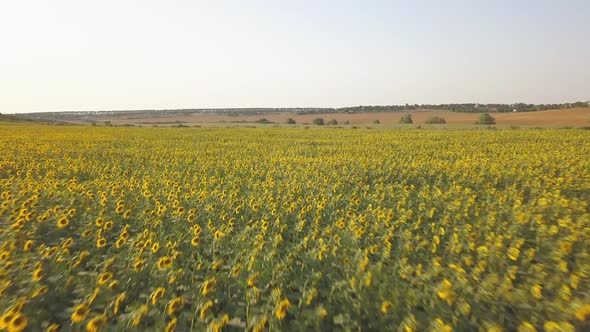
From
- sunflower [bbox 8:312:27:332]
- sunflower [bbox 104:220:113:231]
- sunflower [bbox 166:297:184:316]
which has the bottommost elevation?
sunflower [bbox 104:220:113:231]

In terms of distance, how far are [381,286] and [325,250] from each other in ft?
2.61

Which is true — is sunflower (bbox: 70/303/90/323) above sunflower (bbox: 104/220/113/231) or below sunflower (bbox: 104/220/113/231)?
above

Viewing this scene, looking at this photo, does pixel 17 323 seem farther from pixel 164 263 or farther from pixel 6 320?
pixel 164 263

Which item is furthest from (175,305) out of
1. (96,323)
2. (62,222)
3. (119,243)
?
(62,222)

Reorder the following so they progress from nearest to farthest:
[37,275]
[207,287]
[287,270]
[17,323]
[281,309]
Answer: [17,323] → [281,309] → [207,287] → [37,275] → [287,270]

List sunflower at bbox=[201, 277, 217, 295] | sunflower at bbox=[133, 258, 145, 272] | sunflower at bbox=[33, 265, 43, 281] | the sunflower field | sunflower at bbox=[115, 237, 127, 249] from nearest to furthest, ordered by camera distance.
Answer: the sunflower field
sunflower at bbox=[201, 277, 217, 295]
sunflower at bbox=[33, 265, 43, 281]
sunflower at bbox=[133, 258, 145, 272]
sunflower at bbox=[115, 237, 127, 249]

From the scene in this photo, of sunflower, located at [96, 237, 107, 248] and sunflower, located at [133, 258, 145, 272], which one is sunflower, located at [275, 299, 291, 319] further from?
sunflower, located at [96, 237, 107, 248]

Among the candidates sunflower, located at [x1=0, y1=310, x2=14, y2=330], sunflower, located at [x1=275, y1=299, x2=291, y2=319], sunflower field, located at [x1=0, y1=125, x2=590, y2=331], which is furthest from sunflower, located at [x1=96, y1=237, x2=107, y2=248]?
sunflower, located at [x1=275, y1=299, x2=291, y2=319]

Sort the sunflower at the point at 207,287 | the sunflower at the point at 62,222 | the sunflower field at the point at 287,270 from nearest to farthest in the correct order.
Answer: the sunflower field at the point at 287,270
the sunflower at the point at 207,287
the sunflower at the point at 62,222

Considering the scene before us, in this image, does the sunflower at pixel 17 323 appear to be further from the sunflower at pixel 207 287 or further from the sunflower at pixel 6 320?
the sunflower at pixel 207 287

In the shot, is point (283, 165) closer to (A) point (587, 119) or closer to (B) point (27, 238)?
(B) point (27, 238)

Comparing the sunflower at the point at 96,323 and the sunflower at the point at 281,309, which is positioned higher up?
the sunflower at the point at 96,323

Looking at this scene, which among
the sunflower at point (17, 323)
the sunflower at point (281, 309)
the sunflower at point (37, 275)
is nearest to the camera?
the sunflower at point (17, 323)

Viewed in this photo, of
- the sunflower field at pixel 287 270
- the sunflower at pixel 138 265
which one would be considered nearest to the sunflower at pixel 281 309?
the sunflower field at pixel 287 270
